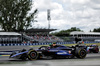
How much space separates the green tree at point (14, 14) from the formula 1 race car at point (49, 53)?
3421 cm

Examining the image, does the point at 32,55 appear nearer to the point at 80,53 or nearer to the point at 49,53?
the point at 49,53

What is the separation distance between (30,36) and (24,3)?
379 inches

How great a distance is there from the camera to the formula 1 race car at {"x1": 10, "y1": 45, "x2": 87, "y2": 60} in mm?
10438

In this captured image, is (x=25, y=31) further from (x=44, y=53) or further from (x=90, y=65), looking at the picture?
(x=90, y=65)

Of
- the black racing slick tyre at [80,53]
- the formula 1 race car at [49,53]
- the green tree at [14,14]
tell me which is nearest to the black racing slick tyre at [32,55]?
the formula 1 race car at [49,53]

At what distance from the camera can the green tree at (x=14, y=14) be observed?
4347 cm

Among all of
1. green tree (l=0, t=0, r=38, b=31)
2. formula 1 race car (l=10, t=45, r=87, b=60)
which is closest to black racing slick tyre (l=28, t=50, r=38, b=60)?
formula 1 race car (l=10, t=45, r=87, b=60)

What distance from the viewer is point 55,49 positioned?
11.5m

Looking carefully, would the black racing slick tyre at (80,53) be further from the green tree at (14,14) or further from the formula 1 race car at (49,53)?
the green tree at (14,14)

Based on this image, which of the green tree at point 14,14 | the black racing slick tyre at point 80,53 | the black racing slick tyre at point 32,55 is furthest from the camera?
the green tree at point 14,14

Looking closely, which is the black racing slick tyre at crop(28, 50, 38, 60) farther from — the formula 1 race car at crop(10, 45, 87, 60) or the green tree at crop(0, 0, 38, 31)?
the green tree at crop(0, 0, 38, 31)

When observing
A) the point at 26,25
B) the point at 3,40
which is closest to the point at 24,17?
the point at 26,25

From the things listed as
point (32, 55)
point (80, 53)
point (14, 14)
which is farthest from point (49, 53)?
point (14, 14)

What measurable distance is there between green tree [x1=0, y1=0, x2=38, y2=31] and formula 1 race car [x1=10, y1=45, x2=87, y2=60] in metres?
34.2
